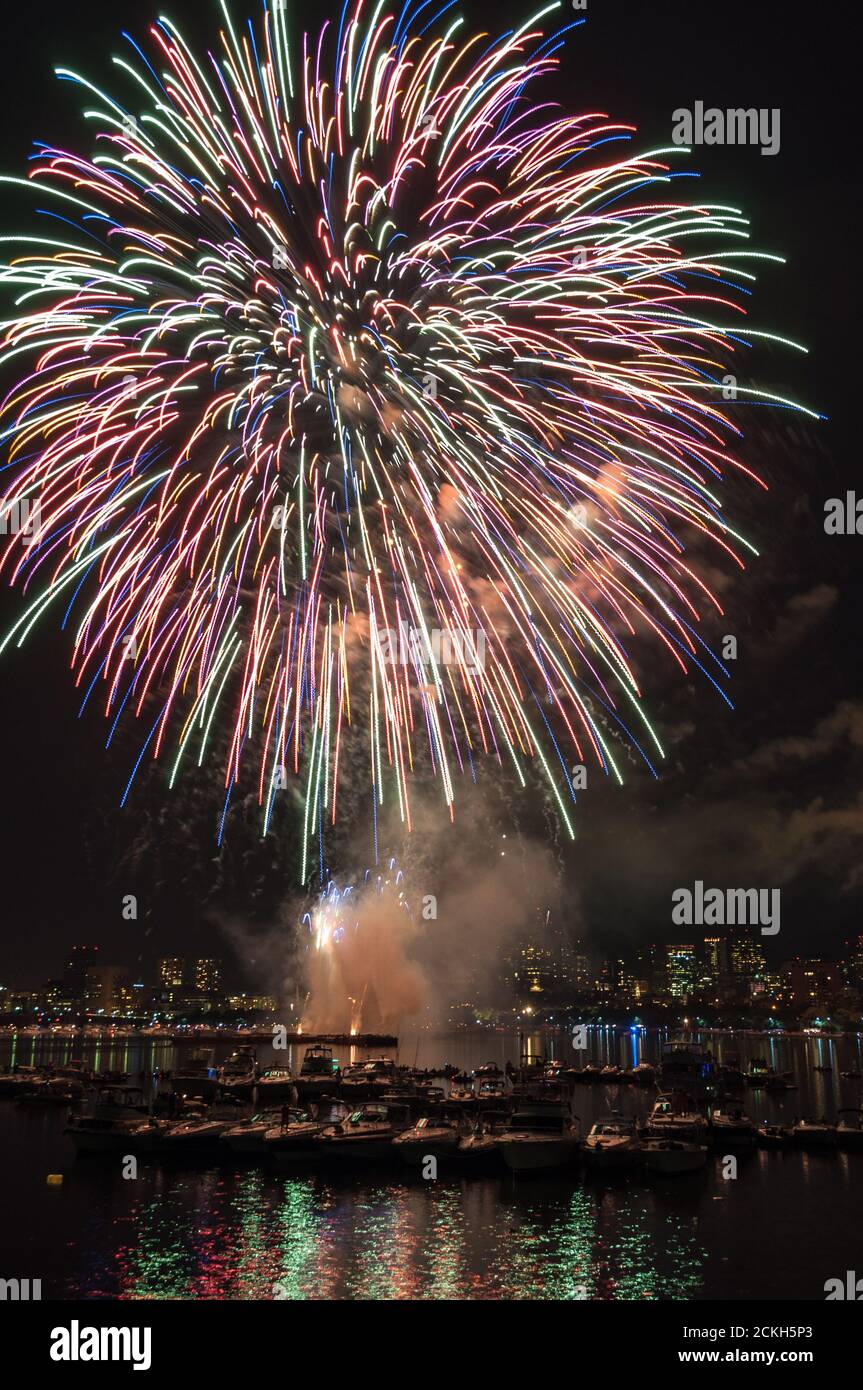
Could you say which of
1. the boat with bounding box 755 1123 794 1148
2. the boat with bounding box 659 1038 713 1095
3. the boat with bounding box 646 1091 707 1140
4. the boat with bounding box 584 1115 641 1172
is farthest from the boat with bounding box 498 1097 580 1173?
the boat with bounding box 659 1038 713 1095

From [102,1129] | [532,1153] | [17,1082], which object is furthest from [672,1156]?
[17,1082]

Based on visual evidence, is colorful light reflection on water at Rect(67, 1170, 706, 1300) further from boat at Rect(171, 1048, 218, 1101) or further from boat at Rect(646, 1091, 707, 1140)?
boat at Rect(171, 1048, 218, 1101)

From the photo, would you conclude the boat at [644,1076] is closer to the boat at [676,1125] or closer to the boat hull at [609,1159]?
the boat at [676,1125]

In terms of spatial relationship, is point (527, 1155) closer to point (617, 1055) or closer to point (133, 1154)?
point (133, 1154)

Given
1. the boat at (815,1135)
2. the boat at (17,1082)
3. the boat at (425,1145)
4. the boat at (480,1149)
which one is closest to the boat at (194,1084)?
the boat at (17,1082)

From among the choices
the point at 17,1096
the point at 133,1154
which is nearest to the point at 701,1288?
the point at 133,1154
